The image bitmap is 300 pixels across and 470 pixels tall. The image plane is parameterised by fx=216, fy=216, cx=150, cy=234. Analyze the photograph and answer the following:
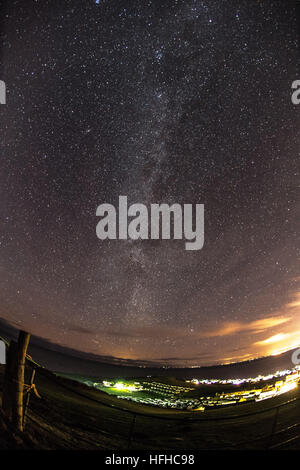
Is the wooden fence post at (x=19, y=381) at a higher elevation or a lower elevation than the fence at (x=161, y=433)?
higher

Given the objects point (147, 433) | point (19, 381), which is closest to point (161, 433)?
point (147, 433)

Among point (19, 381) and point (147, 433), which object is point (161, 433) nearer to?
point (147, 433)

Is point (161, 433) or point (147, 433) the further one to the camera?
point (161, 433)

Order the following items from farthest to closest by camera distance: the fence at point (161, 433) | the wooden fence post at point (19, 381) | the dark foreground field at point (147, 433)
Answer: the fence at point (161, 433) < the dark foreground field at point (147, 433) < the wooden fence post at point (19, 381)

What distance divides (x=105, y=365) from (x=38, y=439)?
406ft

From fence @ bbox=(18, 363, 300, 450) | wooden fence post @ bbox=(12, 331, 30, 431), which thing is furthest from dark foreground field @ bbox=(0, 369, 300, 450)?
wooden fence post @ bbox=(12, 331, 30, 431)

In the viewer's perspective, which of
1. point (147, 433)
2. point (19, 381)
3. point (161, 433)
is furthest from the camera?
point (161, 433)

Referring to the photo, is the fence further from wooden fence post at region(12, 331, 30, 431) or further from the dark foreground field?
wooden fence post at region(12, 331, 30, 431)

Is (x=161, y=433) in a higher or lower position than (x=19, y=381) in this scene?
lower

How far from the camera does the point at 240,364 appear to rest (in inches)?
3674

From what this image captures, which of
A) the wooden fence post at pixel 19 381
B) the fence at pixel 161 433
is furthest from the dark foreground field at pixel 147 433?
the wooden fence post at pixel 19 381

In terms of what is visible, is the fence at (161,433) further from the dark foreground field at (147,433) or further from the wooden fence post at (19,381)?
the wooden fence post at (19,381)

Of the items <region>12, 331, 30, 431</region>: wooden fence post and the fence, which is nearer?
<region>12, 331, 30, 431</region>: wooden fence post
